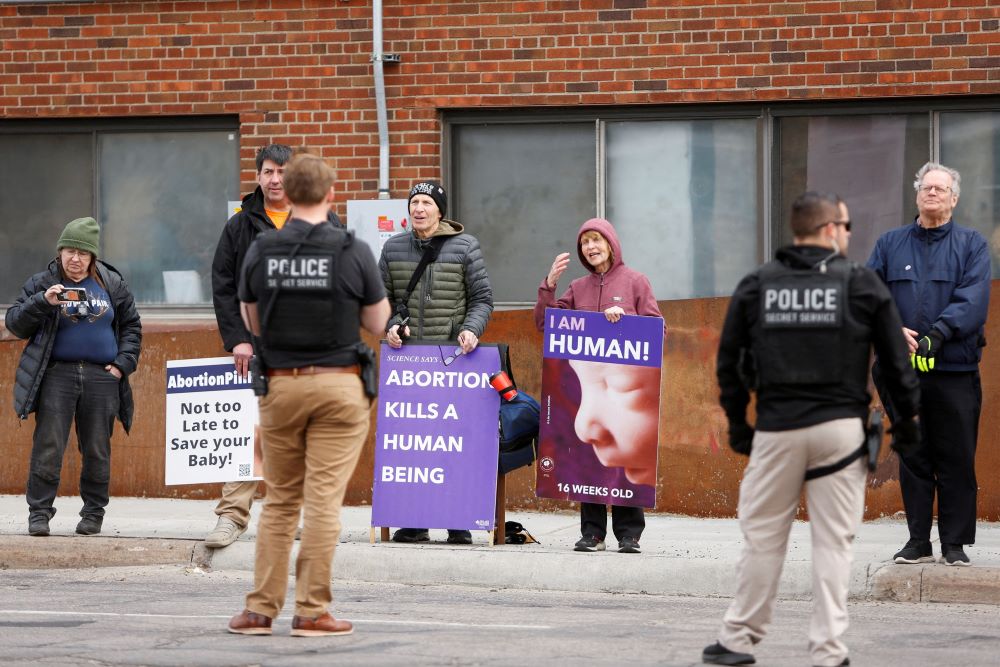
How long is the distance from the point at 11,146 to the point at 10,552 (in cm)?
454

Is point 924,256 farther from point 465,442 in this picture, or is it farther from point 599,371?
point 465,442

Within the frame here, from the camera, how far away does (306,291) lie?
6852 millimetres

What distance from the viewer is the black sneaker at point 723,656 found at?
634 cm

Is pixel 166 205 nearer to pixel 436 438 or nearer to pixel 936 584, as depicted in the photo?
pixel 436 438

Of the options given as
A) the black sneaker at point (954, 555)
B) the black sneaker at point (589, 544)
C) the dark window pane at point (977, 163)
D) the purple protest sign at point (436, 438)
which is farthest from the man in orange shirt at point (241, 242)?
the dark window pane at point (977, 163)

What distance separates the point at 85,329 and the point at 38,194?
137 inches

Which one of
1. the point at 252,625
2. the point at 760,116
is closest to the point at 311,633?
the point at 252,625

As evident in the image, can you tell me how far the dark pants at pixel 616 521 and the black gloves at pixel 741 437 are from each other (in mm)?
3185

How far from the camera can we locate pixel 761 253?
12.3 metres

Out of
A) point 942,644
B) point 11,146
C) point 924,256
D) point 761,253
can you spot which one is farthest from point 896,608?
point 11,146

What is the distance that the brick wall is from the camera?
11.8 m

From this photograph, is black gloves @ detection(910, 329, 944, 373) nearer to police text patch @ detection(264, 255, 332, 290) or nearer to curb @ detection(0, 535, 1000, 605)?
curb @ detection(0, 535, 1000, 605)

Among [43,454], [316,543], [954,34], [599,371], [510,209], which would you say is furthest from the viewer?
[510,209]

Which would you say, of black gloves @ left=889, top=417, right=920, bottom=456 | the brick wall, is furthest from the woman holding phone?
black gloves @ left=889, top=417, right=920, bottom=456
